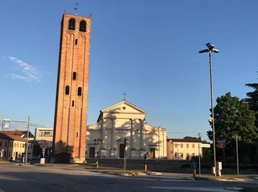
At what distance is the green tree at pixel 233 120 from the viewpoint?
138ft

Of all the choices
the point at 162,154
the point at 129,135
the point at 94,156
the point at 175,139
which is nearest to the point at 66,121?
the point at 94,156

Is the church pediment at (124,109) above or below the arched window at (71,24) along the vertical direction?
below

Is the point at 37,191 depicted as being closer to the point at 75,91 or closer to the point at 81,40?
the point at 75,91

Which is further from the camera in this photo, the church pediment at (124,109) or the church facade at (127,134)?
the church pediment at (124,109)

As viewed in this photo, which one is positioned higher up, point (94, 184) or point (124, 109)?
point (124, 109)

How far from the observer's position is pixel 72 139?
5300cm

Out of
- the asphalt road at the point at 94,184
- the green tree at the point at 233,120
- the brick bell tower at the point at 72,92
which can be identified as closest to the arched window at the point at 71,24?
the brick bell tower at the point at 72,92

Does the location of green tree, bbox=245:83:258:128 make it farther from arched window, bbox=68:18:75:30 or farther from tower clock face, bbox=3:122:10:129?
tower clock face, bbox=3:122:10:129

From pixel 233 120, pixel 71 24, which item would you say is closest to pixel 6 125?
pixel 71 24

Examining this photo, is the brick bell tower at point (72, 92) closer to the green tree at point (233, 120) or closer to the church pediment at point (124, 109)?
the church pediment at point (124, 109)

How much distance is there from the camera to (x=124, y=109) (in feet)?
213

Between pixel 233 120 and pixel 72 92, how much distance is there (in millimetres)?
31217

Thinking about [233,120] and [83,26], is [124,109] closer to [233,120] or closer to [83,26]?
[83,26]

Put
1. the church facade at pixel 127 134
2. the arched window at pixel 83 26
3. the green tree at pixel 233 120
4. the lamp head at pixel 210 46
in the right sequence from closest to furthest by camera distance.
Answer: the lamp head at pixel 210 46
the green tree at pixel 233 120
the arched window at pixel 83 26
the church facade at pixel 127 134
